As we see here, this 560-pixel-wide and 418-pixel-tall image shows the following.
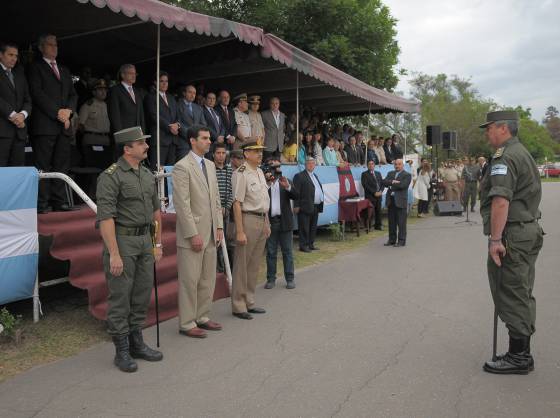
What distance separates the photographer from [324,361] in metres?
4.23

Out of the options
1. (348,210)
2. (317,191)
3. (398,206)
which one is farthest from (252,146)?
(348,210)

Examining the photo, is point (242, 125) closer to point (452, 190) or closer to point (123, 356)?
point (123, 356)

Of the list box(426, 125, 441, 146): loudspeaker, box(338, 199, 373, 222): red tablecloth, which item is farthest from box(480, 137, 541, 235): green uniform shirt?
box(426, 125, 441, 146): loudspeaker

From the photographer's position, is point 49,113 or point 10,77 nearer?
point 10,77

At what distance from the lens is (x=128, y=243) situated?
4.09 metres

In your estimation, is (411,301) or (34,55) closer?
(411,301)

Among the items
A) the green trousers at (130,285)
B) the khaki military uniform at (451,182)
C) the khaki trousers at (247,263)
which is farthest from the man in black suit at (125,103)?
the khaki military uniform at (451,182)

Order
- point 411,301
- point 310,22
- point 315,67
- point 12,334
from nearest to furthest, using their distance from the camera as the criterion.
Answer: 1. point 12,334
2. point 411,301
3. point 315,67
4. point 310,22

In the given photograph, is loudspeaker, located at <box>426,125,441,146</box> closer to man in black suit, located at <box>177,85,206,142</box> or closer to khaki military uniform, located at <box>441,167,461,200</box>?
khaki military uniform, located at <box>441,167,461,200</box>

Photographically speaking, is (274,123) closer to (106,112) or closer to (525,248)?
(106,112)

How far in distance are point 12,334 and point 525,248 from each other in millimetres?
4414

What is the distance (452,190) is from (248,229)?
15214mm

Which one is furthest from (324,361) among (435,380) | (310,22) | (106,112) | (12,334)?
(310,22)

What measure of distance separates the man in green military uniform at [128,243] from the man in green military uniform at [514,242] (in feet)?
8.98
